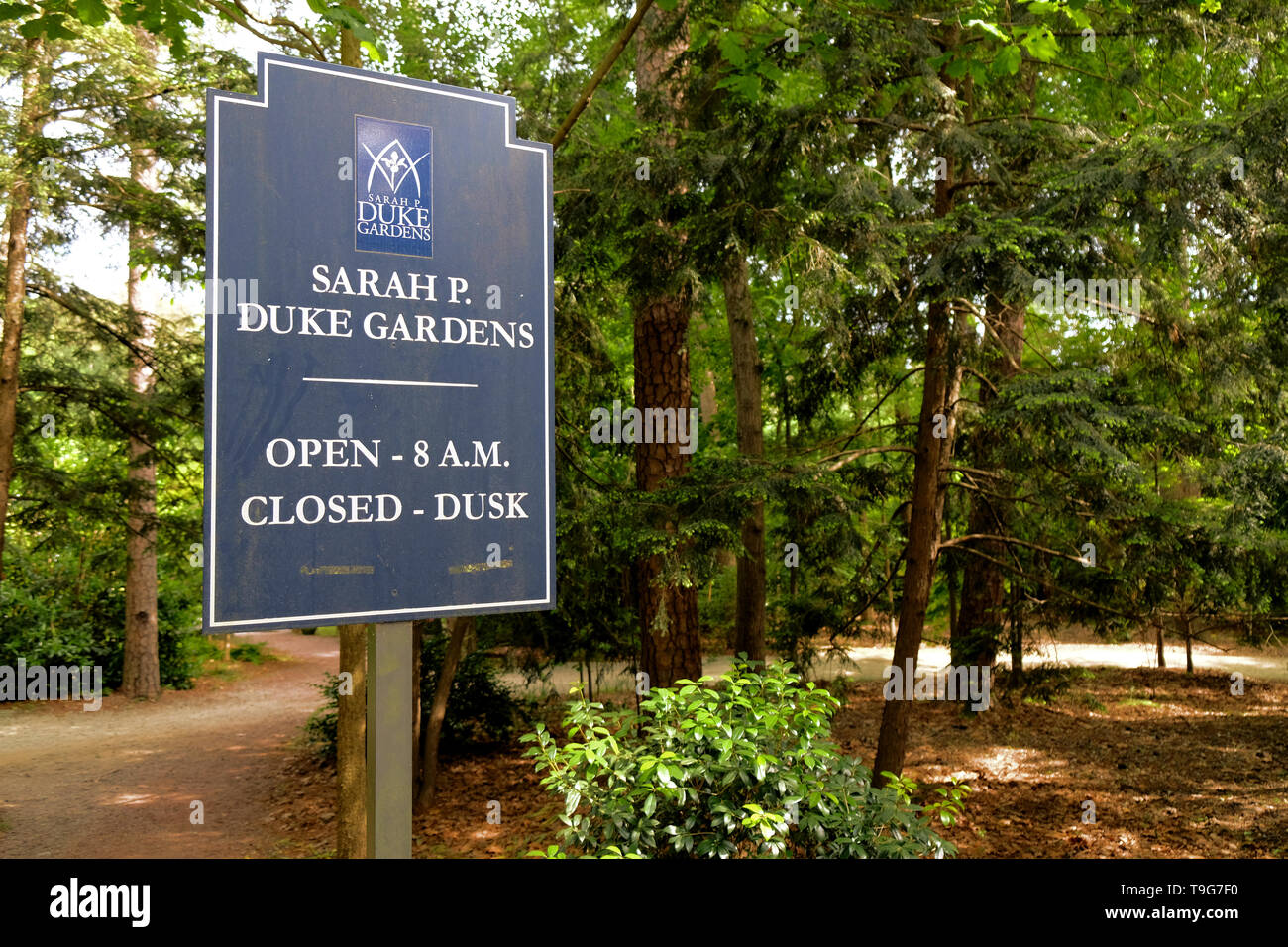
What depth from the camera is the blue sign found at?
2713mm

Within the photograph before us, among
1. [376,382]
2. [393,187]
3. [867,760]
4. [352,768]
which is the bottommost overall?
[867,760]

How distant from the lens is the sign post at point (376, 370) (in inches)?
107

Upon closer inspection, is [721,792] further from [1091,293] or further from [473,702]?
[473,702]

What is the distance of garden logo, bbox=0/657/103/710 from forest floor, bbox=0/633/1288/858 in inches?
12.2

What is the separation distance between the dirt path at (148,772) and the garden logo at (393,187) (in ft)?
23.3

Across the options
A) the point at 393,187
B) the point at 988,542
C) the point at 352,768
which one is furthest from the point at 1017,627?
the point at 393,187

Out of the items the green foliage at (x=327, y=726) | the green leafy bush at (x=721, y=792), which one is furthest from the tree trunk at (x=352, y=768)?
the green leafy bush at (x=721, y=792)

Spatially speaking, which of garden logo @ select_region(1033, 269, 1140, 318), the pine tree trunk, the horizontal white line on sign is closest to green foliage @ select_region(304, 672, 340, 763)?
the pine tree trunk

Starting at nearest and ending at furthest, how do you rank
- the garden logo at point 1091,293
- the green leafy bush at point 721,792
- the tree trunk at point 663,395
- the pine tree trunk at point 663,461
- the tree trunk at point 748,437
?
the green leafy bush at point 721,792
the garden logo at point 1091,293
the tree trunk at point 663,395
the pine tree trunk at point 663,461
the tree trunk at point 748,437

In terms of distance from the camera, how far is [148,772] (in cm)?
1091

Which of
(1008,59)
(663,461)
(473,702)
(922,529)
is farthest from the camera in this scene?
(473,702)

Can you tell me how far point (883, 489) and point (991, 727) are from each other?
430cm

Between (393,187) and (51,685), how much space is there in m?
15.6

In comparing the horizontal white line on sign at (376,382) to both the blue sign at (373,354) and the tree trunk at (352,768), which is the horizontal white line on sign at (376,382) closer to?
the blue sign at (373,354)
